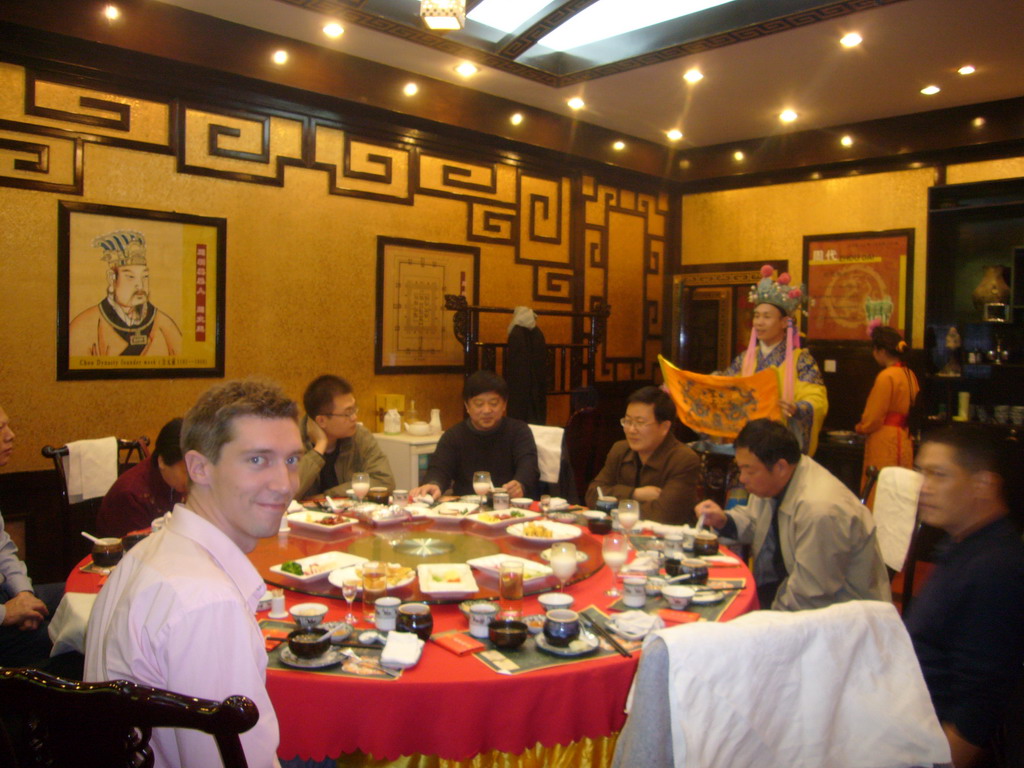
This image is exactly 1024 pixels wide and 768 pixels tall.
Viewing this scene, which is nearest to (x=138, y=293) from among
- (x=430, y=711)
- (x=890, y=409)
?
(x=430, y=711)

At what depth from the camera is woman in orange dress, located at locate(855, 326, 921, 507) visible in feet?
17.8

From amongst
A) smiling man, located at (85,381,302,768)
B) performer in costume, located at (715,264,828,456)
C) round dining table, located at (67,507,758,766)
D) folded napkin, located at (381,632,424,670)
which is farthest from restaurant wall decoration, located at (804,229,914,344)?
smiling man, located at (85,381,302,768)

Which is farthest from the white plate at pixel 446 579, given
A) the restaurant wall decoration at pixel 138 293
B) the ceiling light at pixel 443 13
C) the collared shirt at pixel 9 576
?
the restaurant wall decoration at pixel 138 293

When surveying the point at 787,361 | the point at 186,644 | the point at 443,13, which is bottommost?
the point at 186,644

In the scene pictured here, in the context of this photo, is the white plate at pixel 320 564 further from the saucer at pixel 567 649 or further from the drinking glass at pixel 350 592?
the saucer at pixel 567 649

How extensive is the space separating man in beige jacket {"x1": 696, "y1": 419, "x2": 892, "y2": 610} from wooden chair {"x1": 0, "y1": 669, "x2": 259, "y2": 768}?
183 centimetres

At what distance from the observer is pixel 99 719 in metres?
0.97

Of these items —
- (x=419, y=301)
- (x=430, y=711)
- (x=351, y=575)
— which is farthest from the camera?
(x=419, y=301)

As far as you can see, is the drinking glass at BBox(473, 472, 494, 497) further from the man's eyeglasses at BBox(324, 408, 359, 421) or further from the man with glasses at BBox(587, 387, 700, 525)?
the man's eyeglasses at BBox(324, 408, 359, 421)

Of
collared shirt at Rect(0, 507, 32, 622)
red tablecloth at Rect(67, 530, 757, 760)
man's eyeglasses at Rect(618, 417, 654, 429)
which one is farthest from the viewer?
man's eyeglasses at Rect(618, 417, 654, 429)

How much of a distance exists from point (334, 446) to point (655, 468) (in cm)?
151

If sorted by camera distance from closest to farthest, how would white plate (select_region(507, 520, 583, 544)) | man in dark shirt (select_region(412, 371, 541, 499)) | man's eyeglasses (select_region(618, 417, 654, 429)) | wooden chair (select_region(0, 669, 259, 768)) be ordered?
wooden chair (select_region(0, 669, 259, 768)) < white plate (select_region(507, 520, 583, 544)) < man's eyeglasses (select_region(618, 417, 654, 429)) < man in dark shirt (select_region(412, 371, 541, 499))

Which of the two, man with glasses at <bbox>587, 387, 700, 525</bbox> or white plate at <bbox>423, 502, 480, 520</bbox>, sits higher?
man with glasses at <bbox>587, 387, 700, 525</bbox>

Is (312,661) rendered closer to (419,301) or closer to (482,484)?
(482,484)
